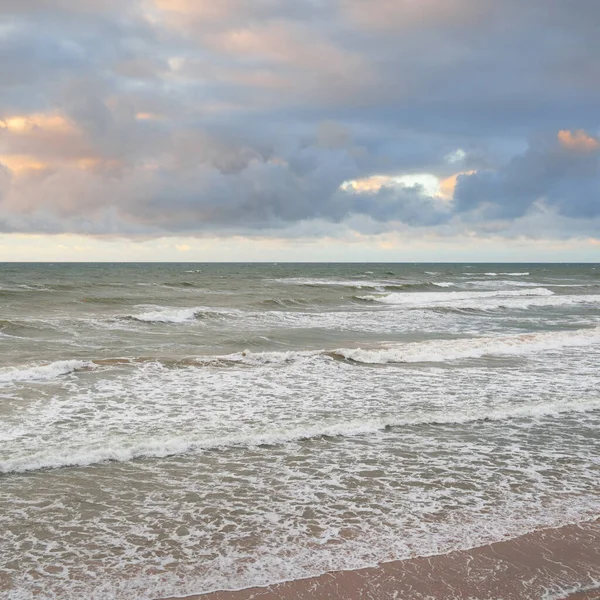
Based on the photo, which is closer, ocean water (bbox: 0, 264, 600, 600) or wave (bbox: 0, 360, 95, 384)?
ocean water (bbox: 0, 264, 600, 600)

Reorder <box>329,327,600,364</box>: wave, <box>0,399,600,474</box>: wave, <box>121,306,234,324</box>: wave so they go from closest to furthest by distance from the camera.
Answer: <box>0,399,600,474</box>: wave → <box>329,327,600,364</box>: wave → <box>121,306,234,324</box>: wave

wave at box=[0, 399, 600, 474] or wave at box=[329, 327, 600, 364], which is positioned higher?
wave at box=[329, 327, 600, 364]

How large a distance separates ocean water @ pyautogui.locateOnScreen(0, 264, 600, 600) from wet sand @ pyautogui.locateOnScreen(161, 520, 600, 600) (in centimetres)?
15

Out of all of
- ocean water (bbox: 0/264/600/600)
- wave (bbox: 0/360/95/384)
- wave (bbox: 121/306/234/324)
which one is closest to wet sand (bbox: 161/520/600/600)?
ocean water (bbox: 0/264/600/600)

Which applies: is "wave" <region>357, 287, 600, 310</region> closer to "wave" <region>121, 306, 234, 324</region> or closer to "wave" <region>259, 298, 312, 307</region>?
"wave" <region>259, 298, 312, 307</region>

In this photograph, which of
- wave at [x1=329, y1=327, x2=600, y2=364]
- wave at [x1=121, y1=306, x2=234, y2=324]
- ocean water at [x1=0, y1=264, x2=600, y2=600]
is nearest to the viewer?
ocean water at [x1=0, y1=264, x2=600, y2=600]

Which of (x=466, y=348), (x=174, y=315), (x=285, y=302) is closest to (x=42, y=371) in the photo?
(x=466, y=348)

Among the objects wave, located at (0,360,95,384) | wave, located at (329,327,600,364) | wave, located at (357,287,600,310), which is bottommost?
wave, located at (0,360,95,384)

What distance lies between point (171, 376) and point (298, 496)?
7.67m

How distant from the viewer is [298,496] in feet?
20.8

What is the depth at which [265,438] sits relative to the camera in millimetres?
8508

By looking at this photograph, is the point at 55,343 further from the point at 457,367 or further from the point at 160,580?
the point at 160,580

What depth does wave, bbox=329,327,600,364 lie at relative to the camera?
16156mm

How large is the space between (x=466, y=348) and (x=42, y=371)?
12.4 meters
